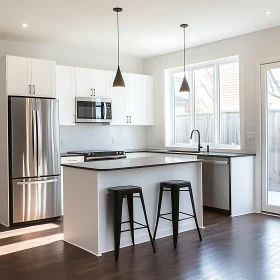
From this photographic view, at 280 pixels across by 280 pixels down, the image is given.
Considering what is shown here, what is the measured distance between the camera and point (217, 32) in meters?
5.72

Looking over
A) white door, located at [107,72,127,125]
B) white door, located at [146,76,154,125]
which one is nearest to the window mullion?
white door, located at [146,76,154,125]

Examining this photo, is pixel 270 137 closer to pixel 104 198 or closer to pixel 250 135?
pixel 250 135

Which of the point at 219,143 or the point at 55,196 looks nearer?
the point at 55,196

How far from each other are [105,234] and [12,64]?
2.89 m

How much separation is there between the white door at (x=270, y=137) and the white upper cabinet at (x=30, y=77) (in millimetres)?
3268

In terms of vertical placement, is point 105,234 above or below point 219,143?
below

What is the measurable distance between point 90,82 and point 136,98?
112 cm

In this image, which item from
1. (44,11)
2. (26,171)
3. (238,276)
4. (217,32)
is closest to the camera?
(238,276)

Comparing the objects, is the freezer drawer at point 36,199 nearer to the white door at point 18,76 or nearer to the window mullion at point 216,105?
the white door at point 18,76

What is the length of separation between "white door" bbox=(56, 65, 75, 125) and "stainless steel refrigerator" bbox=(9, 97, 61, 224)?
694mm

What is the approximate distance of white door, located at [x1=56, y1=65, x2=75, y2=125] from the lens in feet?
20.0

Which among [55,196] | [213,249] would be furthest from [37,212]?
[213,249]

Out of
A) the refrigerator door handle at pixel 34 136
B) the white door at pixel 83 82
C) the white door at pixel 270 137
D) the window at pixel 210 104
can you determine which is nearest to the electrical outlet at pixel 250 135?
the white door at pixel 270 137

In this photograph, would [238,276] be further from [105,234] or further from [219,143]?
[219,143]
